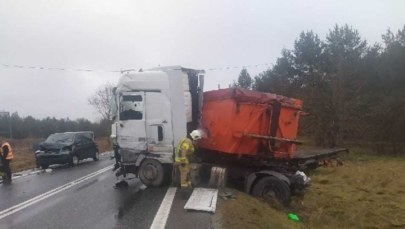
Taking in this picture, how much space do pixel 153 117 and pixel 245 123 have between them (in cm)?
262

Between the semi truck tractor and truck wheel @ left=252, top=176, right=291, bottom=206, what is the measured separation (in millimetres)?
26

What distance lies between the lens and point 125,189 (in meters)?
13.6

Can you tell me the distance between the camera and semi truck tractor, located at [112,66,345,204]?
12875 millimetres

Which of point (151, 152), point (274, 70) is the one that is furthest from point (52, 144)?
point (274, 70)

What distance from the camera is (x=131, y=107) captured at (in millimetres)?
13773

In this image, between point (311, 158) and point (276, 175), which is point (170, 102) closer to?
point (276, 175)

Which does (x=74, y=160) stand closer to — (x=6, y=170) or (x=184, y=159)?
(x=6, y=170)

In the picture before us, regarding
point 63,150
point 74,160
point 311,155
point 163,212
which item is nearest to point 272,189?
point 163,212

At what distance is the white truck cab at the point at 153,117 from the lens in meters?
13.4

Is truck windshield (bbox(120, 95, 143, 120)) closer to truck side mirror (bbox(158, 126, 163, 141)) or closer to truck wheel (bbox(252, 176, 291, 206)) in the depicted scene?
truck side mirror (bbox(158, 126, 163, 141))

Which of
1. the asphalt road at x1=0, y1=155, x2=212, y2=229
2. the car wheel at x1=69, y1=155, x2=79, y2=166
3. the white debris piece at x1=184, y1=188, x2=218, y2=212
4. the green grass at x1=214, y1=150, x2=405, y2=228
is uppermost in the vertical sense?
the car wheel at x1=69, y1=155, x2=79, y2=166

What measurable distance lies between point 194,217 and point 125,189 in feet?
16.5

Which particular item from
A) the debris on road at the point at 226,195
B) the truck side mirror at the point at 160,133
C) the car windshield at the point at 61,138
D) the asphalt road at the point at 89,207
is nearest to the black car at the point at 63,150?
the car windshield at the point at 61,138

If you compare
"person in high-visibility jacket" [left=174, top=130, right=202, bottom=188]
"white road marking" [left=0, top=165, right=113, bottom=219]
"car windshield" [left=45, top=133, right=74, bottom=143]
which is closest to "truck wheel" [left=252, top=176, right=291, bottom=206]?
"person in high-visibility jacket" [left=174, top=130, right=202, bottom=188]
